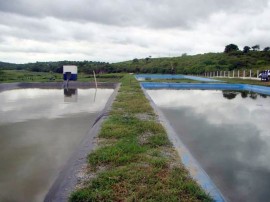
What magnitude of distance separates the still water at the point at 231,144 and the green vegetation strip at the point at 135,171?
0.86 m

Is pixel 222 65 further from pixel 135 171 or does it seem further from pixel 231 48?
pixel 135 171

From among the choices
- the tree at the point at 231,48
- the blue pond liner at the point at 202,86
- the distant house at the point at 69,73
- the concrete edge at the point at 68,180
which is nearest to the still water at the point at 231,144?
the concrete edge at the point at 68,180

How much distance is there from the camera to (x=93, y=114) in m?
11.6

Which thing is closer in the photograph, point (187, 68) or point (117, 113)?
point (117, 113)

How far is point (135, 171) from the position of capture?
4039 mm

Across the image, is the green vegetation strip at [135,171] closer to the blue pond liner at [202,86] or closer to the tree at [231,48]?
the blue pond liner at [202,86]

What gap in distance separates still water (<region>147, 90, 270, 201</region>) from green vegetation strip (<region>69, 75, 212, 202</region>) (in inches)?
33.8

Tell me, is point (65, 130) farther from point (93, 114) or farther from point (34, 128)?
point (93, 114)

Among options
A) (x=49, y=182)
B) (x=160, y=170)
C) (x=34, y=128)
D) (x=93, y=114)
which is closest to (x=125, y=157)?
(x=160, y=170)

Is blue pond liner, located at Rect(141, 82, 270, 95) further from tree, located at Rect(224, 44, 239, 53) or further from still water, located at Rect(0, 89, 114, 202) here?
tree, located at Rect(224, 44, 239, 53)

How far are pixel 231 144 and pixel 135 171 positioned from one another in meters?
3.61

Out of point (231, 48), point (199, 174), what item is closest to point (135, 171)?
point (199, 174)

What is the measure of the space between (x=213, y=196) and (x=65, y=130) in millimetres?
5771

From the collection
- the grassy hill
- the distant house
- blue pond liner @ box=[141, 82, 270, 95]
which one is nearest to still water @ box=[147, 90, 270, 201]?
blue pond liner @ box=[141, 82, 270, 95]
